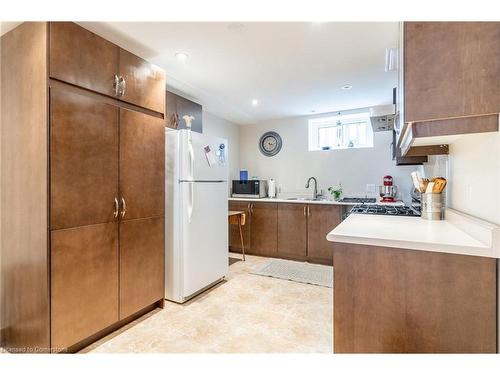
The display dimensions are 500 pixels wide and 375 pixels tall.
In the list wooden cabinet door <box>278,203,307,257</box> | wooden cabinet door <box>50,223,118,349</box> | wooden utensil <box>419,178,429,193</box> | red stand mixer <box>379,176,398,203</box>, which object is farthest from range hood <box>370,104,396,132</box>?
wooden cabinet door <box>50,223,118,349</box>

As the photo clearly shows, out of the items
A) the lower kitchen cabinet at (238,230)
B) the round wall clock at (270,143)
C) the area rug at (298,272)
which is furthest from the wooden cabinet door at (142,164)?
the round wall clock at (270,143)

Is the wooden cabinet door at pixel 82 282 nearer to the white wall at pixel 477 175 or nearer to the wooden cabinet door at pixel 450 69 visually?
the wooden cabinet door at pixel 450 69

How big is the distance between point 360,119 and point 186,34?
3.13 m

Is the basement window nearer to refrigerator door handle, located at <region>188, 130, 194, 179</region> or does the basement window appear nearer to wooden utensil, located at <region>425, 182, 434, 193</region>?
wooden utensil, located at <region>425, 182, 434, 193</region>

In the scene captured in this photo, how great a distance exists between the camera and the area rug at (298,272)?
3.09 metres

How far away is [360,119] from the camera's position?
13.8 feet

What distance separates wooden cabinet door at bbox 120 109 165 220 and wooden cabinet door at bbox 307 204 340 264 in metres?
2.19

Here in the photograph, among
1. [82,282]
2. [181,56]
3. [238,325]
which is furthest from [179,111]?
[238,325]

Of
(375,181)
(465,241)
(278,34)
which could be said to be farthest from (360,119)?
(465,241)

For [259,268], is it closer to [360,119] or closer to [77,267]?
[77,267]

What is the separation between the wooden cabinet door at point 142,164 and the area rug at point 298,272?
67.0 inches

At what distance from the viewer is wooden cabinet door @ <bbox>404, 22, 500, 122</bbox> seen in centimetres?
96

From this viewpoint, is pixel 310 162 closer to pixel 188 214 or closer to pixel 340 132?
pixel 340 132
